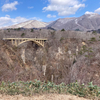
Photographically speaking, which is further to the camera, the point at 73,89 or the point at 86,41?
the point at 86,41

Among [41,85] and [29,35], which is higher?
[29,35]

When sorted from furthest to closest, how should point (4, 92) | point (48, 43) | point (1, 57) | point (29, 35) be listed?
point (29, 35) → point (48, 43) → point (1, 57) → point (4, 92)

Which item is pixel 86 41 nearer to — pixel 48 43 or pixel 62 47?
pixel 62 47

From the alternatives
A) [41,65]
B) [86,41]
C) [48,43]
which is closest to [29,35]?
[48,43]

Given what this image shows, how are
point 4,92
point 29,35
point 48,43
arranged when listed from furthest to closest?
1. point 29,35
2. point 48,43
3. point 4,92

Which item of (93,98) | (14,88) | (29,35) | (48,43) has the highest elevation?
(29,35)

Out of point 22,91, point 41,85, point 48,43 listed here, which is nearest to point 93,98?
point 41,85

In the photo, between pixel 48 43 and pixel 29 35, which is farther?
pixel 29 35

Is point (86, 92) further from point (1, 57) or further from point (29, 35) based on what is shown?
point (29, 35)

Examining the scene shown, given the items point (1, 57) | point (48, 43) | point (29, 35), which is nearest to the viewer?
point (1, 57)
